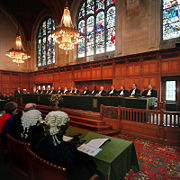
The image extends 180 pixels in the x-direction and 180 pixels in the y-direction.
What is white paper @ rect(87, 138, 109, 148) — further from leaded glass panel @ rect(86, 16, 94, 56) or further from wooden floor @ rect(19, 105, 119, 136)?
leaded glass panel @ rect(86, 16, 94, 56)

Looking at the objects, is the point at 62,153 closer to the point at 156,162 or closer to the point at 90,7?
the point at 156,162

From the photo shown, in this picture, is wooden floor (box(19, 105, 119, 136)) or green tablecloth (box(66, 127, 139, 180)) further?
wooden floor (box(19, 105, 119, 136))

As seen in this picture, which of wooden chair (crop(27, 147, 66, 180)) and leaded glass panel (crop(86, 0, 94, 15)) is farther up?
leaded glass panel (crop(86, 0, 94, 15))

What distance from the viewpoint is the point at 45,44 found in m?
15.3

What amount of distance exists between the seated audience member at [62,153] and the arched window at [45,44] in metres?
14.1

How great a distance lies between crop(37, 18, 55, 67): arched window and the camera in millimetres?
14484

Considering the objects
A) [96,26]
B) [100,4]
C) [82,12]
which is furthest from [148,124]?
[82,12]

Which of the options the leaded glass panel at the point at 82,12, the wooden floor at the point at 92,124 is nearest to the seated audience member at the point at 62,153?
the wooden floor at the point at 92,124

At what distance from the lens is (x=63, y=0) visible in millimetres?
11305

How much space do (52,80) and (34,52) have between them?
570 centimetres

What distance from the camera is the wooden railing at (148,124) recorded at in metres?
3.68

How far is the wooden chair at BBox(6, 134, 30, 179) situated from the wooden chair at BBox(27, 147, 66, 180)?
272 mm

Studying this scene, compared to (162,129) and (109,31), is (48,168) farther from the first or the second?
(109,31)

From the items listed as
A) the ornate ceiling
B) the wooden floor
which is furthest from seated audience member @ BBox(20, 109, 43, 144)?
the ornate ceiling
